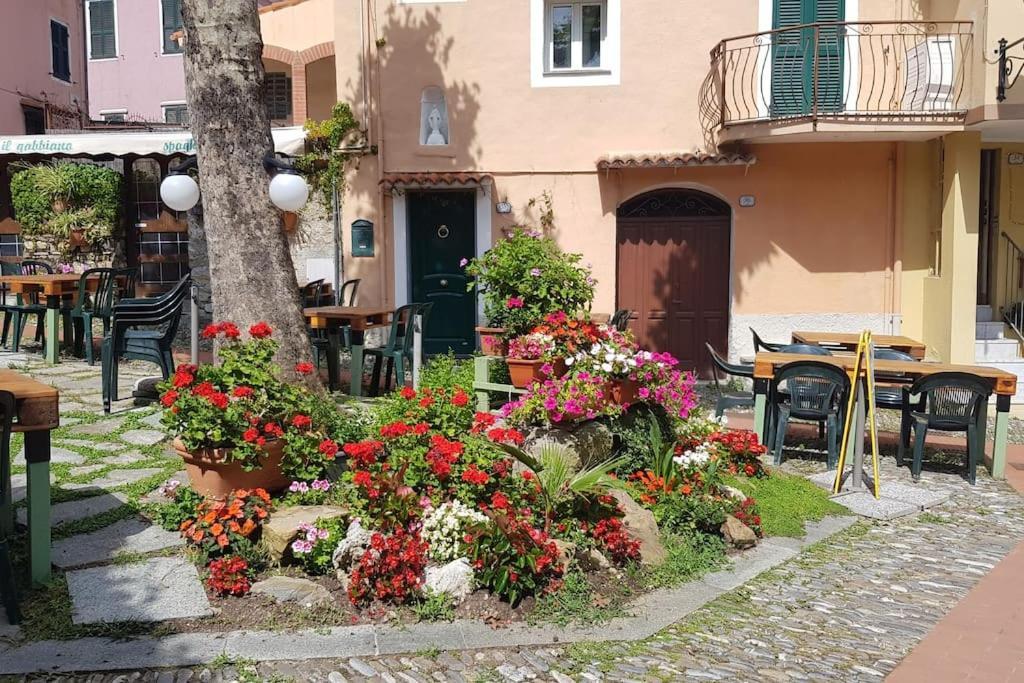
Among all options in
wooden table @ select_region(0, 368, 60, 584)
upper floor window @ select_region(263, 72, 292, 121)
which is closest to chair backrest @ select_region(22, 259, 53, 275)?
upper floor window @ select_region(263, 72, 292, 121)

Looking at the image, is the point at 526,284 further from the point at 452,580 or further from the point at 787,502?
the point at 452,580

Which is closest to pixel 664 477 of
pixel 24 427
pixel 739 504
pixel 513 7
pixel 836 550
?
pixel 739 504

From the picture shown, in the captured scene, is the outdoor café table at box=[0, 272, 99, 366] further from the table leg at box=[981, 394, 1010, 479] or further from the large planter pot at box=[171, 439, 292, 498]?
the table leg at box=[981, 394, 1010, 479]

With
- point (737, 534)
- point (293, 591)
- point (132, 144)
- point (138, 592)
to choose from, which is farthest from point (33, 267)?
point (737, 534)

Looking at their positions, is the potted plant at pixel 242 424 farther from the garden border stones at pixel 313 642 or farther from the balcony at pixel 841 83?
the balcony at pixel 841 83

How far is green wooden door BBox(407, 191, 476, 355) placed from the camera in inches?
538

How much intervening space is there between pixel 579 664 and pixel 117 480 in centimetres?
343

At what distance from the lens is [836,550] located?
6.09 metres

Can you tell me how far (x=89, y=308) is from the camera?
10.6m

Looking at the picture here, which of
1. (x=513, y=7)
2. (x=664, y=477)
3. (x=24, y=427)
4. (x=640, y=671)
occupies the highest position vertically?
(x=513, y=7)

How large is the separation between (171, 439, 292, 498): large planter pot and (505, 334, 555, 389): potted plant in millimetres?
2098

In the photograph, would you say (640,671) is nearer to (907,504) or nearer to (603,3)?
(907,504)

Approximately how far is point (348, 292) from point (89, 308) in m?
3.87

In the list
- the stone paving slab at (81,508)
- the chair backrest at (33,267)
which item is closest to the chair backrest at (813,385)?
the stone paving slab at (81,508)
